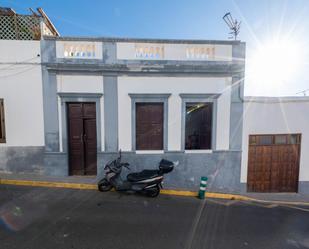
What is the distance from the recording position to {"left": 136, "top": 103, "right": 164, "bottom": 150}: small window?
605 centimetres

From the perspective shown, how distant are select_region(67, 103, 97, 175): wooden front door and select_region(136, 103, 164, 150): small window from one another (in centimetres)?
163

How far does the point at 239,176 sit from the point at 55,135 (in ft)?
22.5

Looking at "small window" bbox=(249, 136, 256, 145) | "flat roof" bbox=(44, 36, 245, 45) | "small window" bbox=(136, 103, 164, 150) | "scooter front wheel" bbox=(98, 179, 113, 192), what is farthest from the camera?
"small window" bbox=(249, 136, 256, 145)

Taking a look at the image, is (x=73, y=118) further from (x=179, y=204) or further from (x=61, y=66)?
(x=179, y=204)

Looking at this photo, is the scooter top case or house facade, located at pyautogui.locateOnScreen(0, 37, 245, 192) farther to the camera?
house facade, located at pyautogui.locateOnScreen(0, 37, 245, 192)

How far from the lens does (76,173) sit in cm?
616

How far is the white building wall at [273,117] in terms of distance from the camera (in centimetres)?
613

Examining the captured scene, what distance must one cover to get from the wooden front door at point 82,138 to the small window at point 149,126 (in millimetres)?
1631

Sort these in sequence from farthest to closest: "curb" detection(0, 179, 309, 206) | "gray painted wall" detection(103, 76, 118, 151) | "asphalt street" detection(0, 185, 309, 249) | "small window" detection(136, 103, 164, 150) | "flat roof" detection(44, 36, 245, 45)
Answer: "small window" detection(136, 103, 164, 150), "gray painted wall" detection(103, 76, 118, 151), "flat roof" detection(44, 36, 245, 45), "curb" detection(0, 179, 309, 206), "asphalt street" detection(0, 185, 309, 249)

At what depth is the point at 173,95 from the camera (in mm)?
5980

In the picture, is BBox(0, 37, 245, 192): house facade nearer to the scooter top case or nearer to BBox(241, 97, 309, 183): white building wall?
BBox(241, 97, 309, 183): white building wall

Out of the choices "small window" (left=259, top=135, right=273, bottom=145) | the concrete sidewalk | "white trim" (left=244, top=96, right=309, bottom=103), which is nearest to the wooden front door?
the concrete sidewalk

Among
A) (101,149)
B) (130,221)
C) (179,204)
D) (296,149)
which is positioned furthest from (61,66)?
(296,149)

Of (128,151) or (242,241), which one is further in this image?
(128,151)
